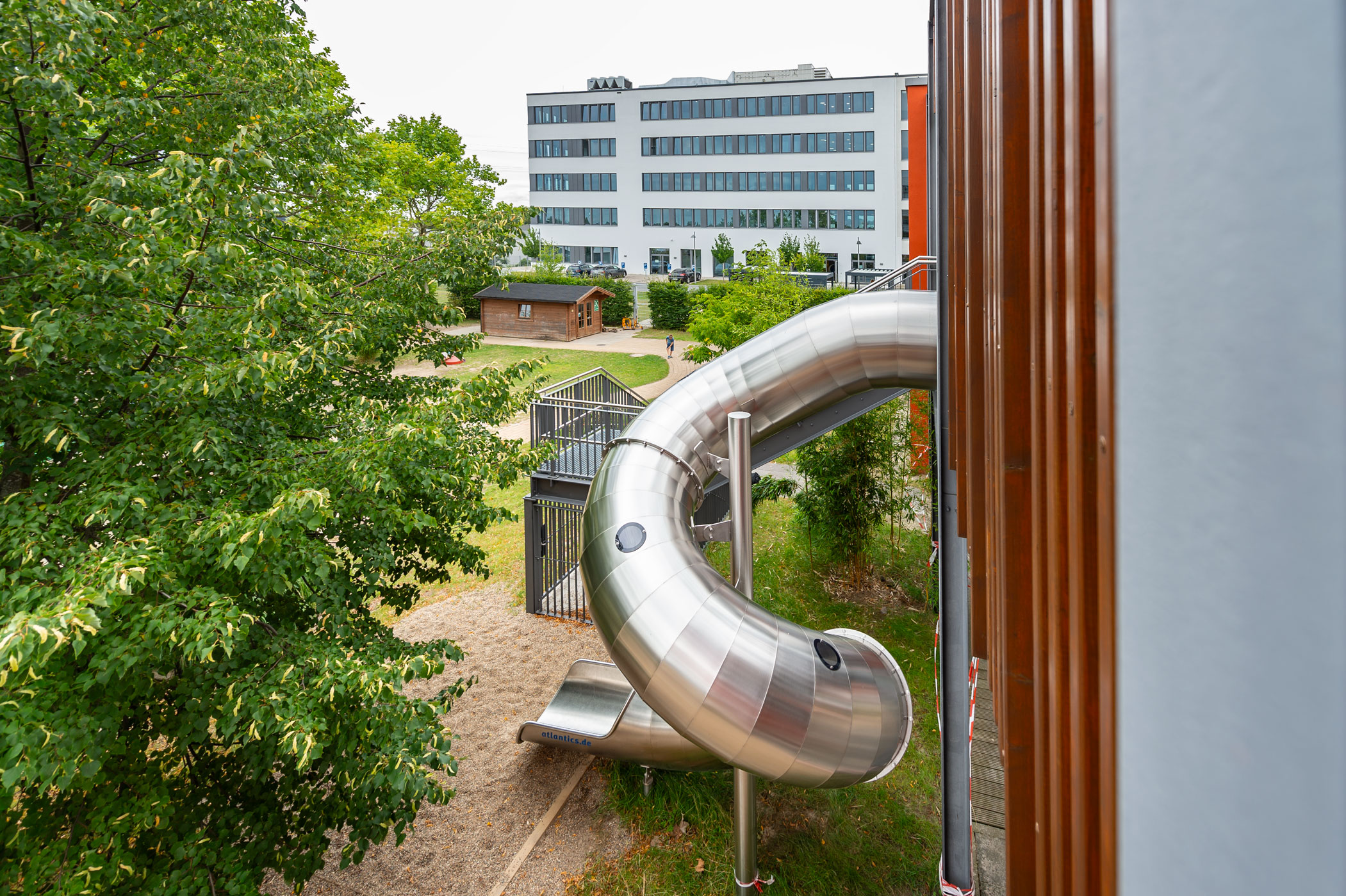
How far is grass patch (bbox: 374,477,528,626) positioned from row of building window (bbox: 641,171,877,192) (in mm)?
45779

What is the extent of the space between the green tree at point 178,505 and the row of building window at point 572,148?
63703mm

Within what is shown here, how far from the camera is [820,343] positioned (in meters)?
8.60

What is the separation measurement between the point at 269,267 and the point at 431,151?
34189mm

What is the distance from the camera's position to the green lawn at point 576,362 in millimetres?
34031

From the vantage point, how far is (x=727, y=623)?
6367mm

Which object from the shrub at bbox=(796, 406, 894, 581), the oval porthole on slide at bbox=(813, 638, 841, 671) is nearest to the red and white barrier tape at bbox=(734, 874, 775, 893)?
the oval porthole on slide at bbox=(813, 638, 841, 671)

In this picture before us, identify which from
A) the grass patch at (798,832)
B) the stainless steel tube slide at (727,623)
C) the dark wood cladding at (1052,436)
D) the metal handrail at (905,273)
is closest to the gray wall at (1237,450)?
the dark wood cladding at (1052,436)

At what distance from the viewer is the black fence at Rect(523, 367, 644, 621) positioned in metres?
13.8

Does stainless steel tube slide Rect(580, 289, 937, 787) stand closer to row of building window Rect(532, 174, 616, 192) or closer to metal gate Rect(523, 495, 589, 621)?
metal gate Rect(523, 495, 589, 621)

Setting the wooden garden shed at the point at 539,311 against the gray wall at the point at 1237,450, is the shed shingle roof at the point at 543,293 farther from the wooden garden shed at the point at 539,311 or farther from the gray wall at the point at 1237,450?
the gray wall at the point at 1237,450

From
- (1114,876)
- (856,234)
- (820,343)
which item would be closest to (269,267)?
(820,343)

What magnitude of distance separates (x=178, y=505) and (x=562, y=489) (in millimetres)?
8847

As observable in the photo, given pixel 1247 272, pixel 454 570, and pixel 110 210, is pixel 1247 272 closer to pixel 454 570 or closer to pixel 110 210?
pixel 110 210

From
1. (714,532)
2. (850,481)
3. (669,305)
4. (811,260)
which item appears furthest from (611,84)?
(714,532)
